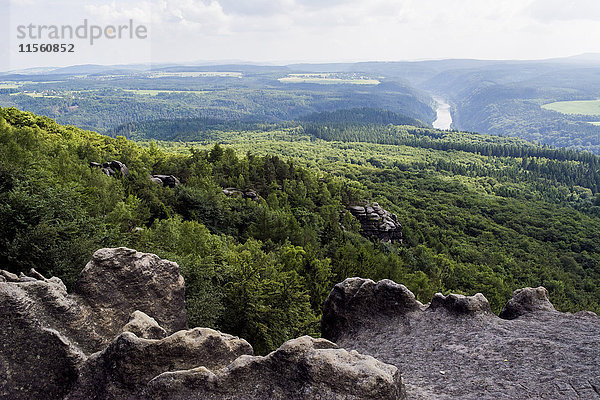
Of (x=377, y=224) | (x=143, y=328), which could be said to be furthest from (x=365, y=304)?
(x=377, y=224)

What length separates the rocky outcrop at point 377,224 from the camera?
10356 cm

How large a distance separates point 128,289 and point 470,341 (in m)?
16.9

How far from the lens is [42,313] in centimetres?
1597

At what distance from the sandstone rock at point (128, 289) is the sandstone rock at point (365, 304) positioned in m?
8.66

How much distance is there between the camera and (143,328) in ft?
56.3

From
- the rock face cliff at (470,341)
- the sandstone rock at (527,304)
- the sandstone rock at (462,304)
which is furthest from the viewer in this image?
the sandstone rock at (527,304)

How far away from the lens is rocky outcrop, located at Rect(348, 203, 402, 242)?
10356 cm

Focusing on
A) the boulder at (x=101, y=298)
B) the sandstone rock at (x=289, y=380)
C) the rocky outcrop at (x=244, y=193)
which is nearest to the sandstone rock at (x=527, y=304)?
the sandstone rock at (x=289, y=380)

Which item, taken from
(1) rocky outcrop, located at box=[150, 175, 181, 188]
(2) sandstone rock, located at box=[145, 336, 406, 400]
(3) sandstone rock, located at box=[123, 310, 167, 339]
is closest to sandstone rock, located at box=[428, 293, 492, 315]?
(2) sandstone rock, located at box=[145, 336, 406, 400]

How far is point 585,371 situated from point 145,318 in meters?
18.0

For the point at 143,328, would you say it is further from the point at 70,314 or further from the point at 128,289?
the point at 128,289

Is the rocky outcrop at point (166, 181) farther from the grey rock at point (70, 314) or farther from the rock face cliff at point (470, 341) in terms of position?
the rock face cliff at point (470, 341)

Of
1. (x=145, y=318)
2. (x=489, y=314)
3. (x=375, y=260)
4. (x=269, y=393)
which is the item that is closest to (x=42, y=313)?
(x=145, y=318)

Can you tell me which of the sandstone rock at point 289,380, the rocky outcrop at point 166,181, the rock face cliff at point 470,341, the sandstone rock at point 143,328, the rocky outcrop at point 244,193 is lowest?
the rocky outcrop at point 244,193
